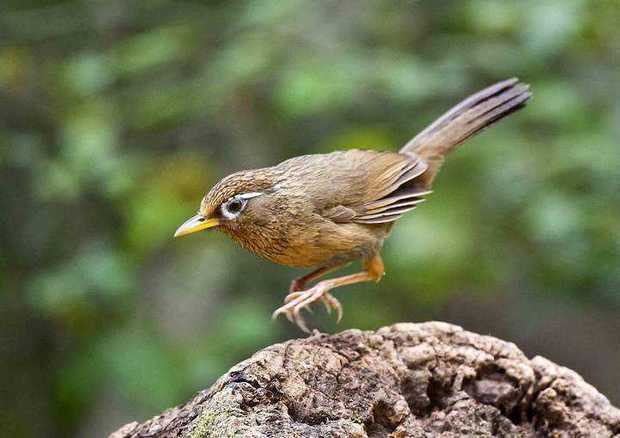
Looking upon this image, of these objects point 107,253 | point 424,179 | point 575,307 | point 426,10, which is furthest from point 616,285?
point 107,253

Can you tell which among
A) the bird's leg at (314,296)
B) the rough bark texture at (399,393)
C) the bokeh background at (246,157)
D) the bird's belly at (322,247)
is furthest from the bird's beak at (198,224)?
the bokeh background at (246,157)

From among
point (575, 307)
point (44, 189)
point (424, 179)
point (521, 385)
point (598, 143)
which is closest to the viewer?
point (521, 385)

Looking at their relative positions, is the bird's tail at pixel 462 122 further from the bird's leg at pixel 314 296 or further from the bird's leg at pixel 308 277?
the bird's leg at pixel 308 277

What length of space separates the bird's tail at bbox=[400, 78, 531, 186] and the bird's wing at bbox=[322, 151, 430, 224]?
0.22 meters

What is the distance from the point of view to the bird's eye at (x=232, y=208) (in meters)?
4.15

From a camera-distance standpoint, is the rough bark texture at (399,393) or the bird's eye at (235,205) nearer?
Answer: the rough bark texture at (399,393)

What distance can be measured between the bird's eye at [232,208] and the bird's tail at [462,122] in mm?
1176

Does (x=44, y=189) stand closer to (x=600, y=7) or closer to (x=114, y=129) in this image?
(x=114, y=129)

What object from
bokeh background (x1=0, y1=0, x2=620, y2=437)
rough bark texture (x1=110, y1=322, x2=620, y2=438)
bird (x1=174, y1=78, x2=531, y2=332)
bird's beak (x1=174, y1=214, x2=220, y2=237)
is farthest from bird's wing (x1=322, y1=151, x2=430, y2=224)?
rough bark texture (x1=110, y1=322, x2=620, y2=438)

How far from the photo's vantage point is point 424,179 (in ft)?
16.4

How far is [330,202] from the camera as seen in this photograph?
4.43 metres

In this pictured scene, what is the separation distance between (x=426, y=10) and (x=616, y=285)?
2.07 m

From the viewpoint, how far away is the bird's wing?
14.7 ft

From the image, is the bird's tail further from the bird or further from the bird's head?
the bird's head
